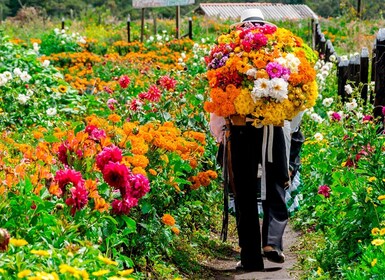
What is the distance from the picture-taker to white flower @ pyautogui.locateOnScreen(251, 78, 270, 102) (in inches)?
234

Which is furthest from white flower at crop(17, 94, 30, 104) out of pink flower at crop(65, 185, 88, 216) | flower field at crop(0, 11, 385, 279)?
pink flower at crop(65, 185, 88, 216)

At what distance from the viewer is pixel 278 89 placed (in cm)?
596

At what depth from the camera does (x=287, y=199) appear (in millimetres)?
7215

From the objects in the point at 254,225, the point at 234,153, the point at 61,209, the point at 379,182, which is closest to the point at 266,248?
the point at 254,225

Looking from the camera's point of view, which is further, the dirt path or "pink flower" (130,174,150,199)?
the dirt path

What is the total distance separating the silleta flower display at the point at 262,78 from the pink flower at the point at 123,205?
150cm

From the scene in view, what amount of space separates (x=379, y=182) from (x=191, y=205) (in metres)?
2.16

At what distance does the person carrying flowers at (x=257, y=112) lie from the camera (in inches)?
237

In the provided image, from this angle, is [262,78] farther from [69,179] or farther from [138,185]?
[69,179]

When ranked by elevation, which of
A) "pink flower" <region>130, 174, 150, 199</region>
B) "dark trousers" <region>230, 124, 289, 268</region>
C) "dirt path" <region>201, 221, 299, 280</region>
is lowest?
"dirt path" <region>201, 221, 299, 280</region>

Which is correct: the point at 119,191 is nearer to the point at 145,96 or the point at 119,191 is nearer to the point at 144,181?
the point at 144,181

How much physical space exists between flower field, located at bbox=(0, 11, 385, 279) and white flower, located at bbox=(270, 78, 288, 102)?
506mm

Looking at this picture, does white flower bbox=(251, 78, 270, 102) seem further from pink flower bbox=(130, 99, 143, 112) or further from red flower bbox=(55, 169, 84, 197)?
red flower bbox=(55, 169, 84, 197)

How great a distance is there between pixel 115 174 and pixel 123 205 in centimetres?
28
